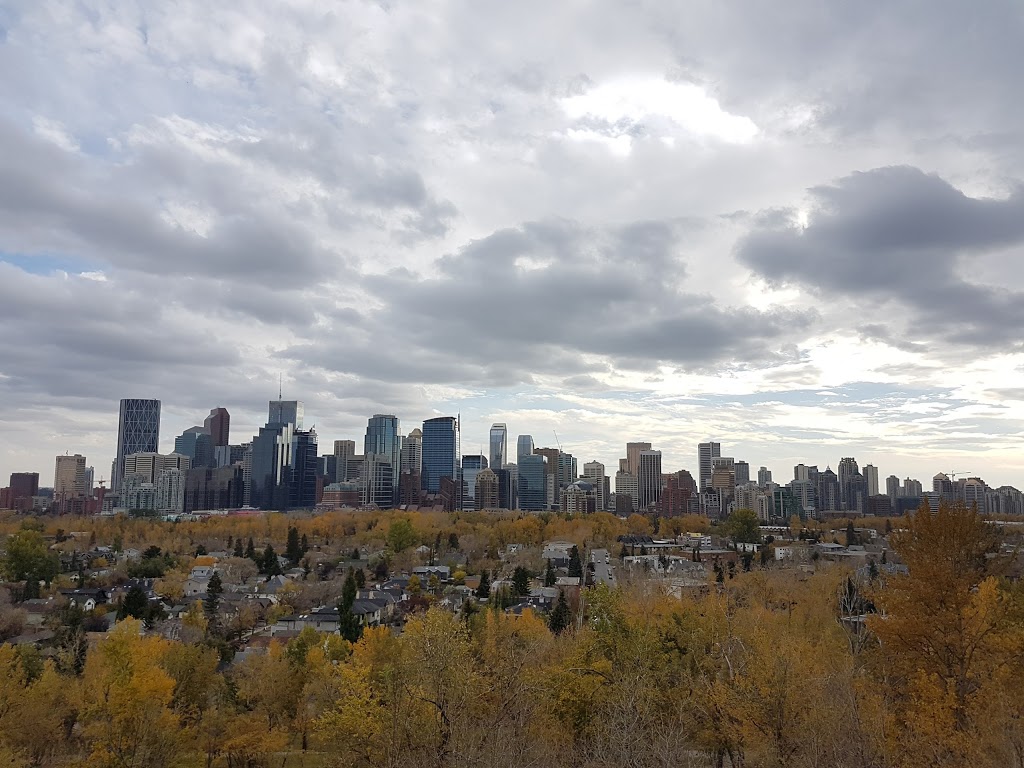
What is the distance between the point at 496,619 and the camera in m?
46.8

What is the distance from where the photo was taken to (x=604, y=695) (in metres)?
23.8

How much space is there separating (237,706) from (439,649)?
19090 mm

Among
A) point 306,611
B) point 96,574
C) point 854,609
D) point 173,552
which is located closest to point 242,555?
point 173,552

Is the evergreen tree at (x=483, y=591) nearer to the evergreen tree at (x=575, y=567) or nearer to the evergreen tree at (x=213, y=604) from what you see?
the evergreen tree at (x=575, y=567)

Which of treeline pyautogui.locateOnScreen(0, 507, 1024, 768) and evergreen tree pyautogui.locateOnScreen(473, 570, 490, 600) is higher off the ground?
treeline pyautogui.locateOnScreen(0, 507, 1024, 768)

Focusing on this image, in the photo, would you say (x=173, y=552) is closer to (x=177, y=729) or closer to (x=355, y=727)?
(x=177, y=729)

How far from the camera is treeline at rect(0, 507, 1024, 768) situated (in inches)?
698

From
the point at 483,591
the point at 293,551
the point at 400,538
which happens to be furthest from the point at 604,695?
the point at 400,538

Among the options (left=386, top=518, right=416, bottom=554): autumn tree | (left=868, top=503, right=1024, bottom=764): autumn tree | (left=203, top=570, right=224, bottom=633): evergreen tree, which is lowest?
(left=203, top=570, right=224, bottom=633): evergreen tree

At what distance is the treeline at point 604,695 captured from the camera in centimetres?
1772

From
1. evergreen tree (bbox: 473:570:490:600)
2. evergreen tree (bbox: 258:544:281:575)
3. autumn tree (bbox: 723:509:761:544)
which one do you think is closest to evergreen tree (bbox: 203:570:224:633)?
evergreen tree (bbox: 258:544:281:575)

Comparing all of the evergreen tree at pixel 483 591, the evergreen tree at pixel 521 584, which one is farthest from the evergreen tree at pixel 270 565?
the evergreen tree at pixel 521 584

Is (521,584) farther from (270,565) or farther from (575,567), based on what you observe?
(270,565)

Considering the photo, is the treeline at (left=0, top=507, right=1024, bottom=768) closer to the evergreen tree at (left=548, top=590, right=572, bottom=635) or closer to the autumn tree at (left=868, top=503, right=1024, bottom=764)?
the autumn tree at (left=868, top=503, right=1024, bottom=764)
